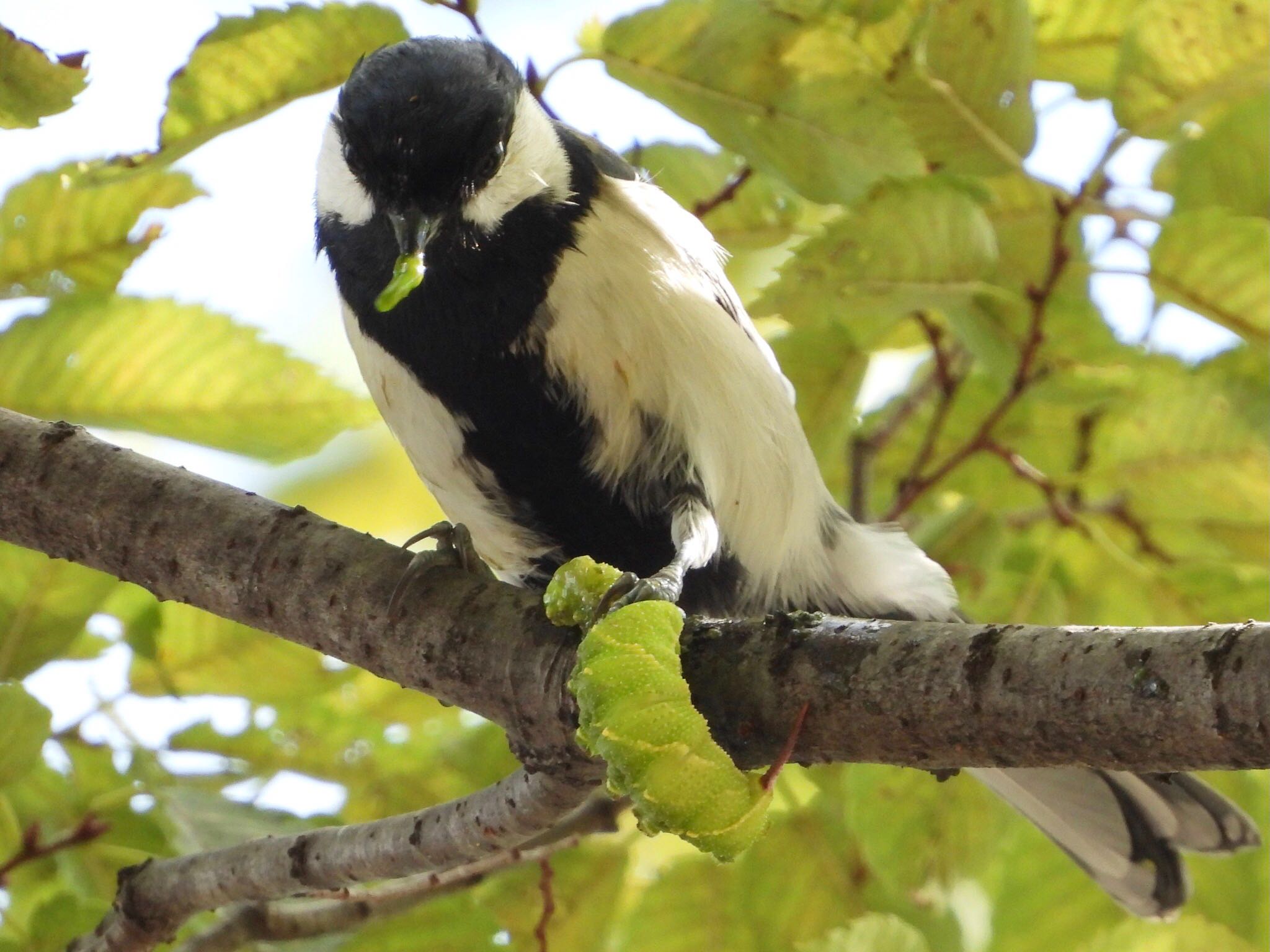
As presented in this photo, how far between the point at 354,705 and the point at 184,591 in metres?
0.80

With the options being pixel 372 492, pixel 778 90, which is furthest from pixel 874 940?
pixel 372 492

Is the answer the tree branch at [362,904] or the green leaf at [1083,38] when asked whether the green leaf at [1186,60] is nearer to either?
the green leaf at [1083,38]

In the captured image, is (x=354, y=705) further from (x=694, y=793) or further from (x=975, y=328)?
(x=694, y=793)

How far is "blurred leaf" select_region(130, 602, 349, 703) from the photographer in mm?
1957

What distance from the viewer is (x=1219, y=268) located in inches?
68.6

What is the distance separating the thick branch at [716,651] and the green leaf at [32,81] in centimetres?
34

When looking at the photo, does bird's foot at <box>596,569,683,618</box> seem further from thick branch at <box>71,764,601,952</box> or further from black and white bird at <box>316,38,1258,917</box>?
thick branch at <box>71,764,601,952</box>

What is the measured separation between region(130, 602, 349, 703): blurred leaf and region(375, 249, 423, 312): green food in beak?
0.73m

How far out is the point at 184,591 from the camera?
1.41m

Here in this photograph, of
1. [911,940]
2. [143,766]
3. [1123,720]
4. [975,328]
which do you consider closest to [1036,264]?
[975,328]

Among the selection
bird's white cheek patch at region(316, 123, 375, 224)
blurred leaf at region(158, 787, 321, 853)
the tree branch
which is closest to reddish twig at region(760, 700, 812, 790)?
the tree branch

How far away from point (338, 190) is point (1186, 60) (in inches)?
41.9

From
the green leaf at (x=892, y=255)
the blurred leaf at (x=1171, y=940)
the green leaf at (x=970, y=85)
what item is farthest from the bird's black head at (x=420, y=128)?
the blurred leaf at (x=1171, y=940)

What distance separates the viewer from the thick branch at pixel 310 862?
1.40 meters
